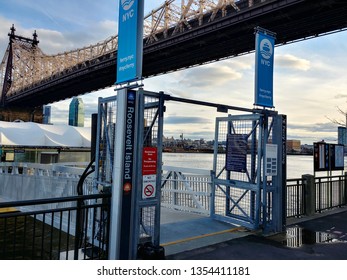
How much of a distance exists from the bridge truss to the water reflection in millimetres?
24113

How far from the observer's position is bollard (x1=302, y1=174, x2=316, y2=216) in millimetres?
7918

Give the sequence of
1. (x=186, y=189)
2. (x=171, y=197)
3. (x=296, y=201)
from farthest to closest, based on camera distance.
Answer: (x=171, y=197) < (x=186, y=189) < (x=296, y=201)

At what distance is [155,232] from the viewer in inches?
187

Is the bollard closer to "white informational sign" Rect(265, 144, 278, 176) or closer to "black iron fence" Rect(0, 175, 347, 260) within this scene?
"black iron fence" Rect(0, 175, 347, 260)

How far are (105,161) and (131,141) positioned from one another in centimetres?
108

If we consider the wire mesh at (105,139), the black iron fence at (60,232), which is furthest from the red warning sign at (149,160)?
the wire mesh at (105,139)

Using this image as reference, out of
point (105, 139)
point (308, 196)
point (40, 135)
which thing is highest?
point (40, 135)

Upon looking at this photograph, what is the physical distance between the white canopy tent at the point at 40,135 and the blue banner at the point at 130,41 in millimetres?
18107

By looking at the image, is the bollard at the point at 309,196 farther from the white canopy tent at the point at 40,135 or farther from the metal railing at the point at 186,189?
the white canopy tent at the point at 40,135

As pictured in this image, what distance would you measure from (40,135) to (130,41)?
796 inches

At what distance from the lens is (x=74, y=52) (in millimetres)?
58031

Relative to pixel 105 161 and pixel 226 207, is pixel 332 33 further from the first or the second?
pixel 105 161

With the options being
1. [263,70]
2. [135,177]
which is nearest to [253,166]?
[263,70]

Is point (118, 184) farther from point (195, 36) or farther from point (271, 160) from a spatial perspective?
point (195, 36)
